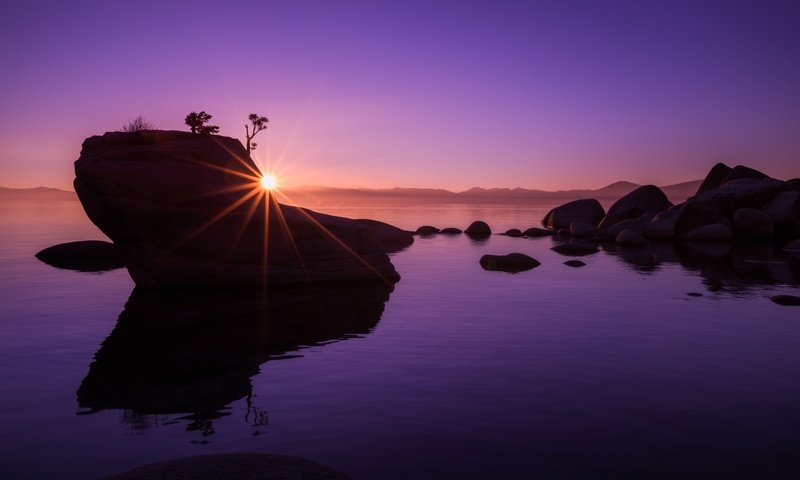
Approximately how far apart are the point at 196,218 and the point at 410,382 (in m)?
13.1

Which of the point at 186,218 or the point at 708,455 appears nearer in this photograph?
the point at 708,455

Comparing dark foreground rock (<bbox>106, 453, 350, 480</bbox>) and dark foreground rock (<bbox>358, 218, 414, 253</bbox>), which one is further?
dark foreground rock (<bbox>358, 218, 414, 253</bbox>)

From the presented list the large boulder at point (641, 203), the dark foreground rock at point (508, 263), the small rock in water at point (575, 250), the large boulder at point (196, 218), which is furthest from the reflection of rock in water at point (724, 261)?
the large boulder at point (196, 218)

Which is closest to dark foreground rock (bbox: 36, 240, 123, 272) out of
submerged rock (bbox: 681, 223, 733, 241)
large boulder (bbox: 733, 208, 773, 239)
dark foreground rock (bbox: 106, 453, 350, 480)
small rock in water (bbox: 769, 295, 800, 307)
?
dark foreground rock (bbox: 106, 453, 350, 480)

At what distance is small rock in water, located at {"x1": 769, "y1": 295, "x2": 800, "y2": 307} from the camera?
18.9m

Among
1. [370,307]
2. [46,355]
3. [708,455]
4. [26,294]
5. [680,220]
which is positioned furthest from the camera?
[680,220]

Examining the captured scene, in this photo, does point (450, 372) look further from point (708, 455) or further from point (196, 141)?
point (196, 141)

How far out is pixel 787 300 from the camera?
62.8 feet

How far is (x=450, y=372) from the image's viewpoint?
11164 millimetres

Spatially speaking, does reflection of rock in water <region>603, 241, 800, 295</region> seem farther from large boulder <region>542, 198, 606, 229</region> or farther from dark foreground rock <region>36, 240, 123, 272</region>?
dark foreground rock <region>36, 240, 123, 272</region>

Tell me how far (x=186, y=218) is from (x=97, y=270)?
33.2 feet

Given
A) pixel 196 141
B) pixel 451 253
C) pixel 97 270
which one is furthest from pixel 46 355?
pixel 451 253

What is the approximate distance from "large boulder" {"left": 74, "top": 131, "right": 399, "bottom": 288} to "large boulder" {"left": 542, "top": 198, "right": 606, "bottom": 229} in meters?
43.4

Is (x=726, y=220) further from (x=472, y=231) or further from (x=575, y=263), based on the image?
(x=575, y=263)
